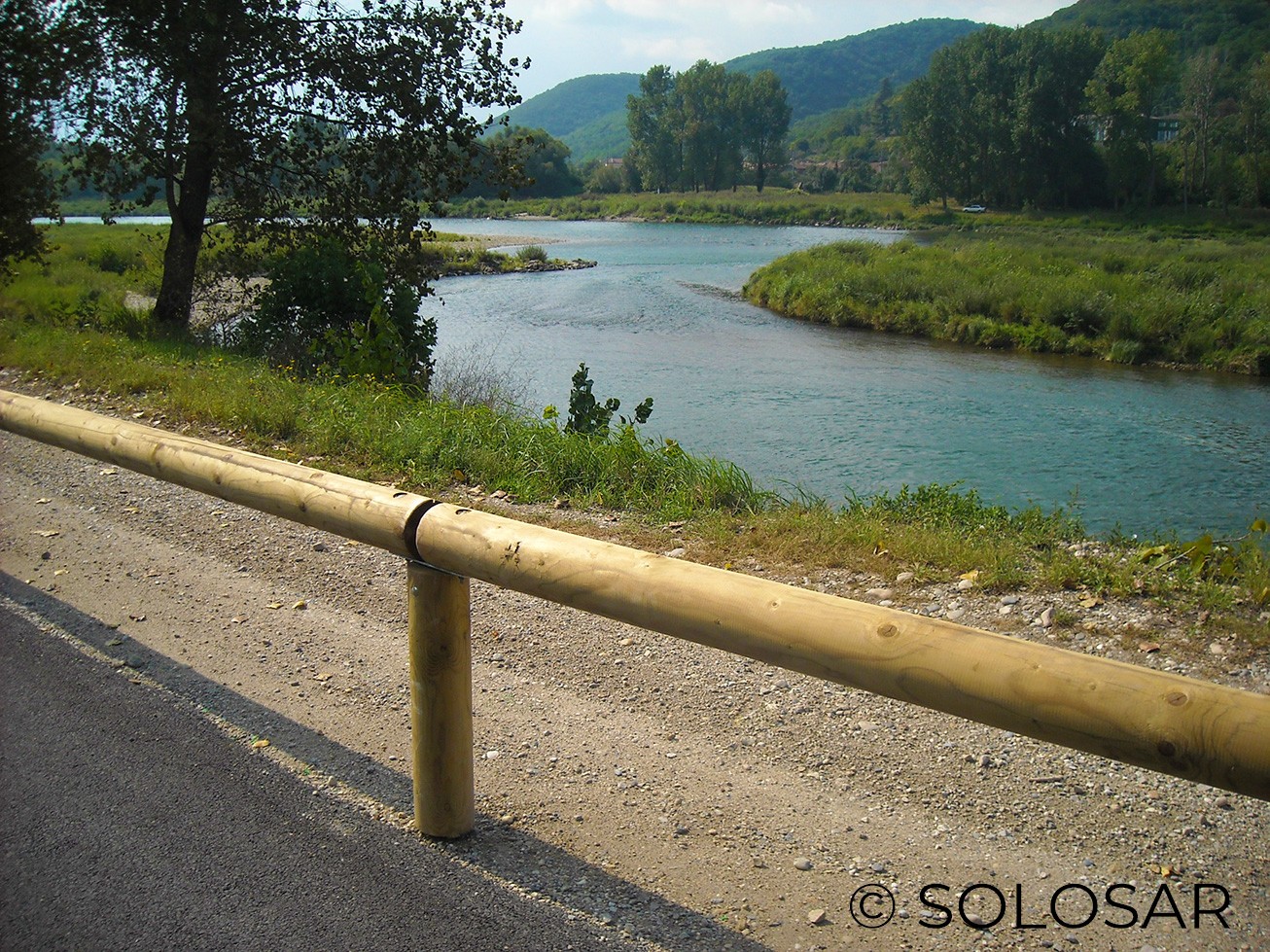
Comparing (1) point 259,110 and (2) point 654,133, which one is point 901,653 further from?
(2) point 654,133

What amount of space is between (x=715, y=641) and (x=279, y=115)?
12861mm

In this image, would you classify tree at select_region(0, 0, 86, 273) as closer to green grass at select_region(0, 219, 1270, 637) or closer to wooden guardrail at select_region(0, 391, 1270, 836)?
green grass at select_region(0, 219, 1270, 637)

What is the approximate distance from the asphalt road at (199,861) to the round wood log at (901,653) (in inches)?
32.5

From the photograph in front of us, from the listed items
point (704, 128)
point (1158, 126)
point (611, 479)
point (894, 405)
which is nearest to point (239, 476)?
point (611, 479)

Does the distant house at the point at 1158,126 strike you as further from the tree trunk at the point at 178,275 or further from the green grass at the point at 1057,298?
the tree trunk at the point at 178,275

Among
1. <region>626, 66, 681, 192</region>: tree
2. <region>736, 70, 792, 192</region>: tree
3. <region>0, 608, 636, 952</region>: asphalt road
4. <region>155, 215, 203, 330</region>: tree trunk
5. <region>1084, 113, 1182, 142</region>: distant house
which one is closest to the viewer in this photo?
<region>0, 608, 636, 952</region>: asphalt road

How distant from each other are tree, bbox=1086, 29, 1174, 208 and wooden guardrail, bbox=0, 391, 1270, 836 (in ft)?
217

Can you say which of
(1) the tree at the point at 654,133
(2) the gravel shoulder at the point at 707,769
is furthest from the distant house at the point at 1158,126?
(2) the gravel shoulder at the point at 707,769

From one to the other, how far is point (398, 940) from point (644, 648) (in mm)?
1967

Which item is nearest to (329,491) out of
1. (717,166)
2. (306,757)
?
(306,757)

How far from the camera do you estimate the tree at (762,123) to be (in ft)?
393

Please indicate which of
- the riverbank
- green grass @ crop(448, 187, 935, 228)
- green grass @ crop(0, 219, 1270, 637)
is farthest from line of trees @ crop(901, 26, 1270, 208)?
the riverbank

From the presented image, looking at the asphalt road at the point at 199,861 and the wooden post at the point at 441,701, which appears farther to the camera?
the wooden post at the point at 441,701

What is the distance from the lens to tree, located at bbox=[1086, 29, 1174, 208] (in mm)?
60562
